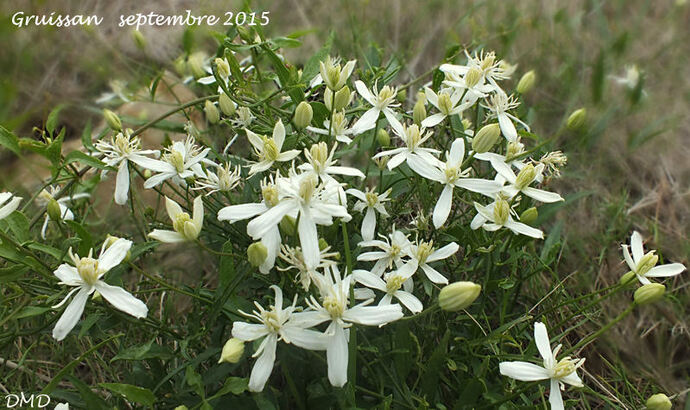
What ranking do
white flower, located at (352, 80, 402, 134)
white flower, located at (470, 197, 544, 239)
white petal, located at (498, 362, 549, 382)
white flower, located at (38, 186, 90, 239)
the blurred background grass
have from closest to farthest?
white petal, located at (498, 362, 549, 382) → white flower, located at (470, 197, 544, 239) → white flower, located at (352, 80, 402, 134) → white flower, located at (38, 186, 90, 239) → the blurred background grass

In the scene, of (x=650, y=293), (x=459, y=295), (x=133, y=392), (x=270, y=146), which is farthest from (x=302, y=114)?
(x=650, y=293)

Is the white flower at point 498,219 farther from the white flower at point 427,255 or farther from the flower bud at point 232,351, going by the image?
the flower bud at point 232,351

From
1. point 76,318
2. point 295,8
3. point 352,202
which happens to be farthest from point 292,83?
point 295,8

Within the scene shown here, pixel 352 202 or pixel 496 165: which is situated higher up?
pixel 496 165

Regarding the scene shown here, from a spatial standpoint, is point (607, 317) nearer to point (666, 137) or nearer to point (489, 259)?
point (489, 259)

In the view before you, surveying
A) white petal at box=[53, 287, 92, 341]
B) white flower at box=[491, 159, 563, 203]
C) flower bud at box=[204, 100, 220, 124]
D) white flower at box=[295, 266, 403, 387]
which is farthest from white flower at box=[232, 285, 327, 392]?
flower bud at box=[204, 100, 220, 124]

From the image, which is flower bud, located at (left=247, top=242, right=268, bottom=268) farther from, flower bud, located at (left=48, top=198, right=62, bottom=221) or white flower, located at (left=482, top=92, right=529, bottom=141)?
white flower, located at (left=482, top=92, right=529, bottom=141)
